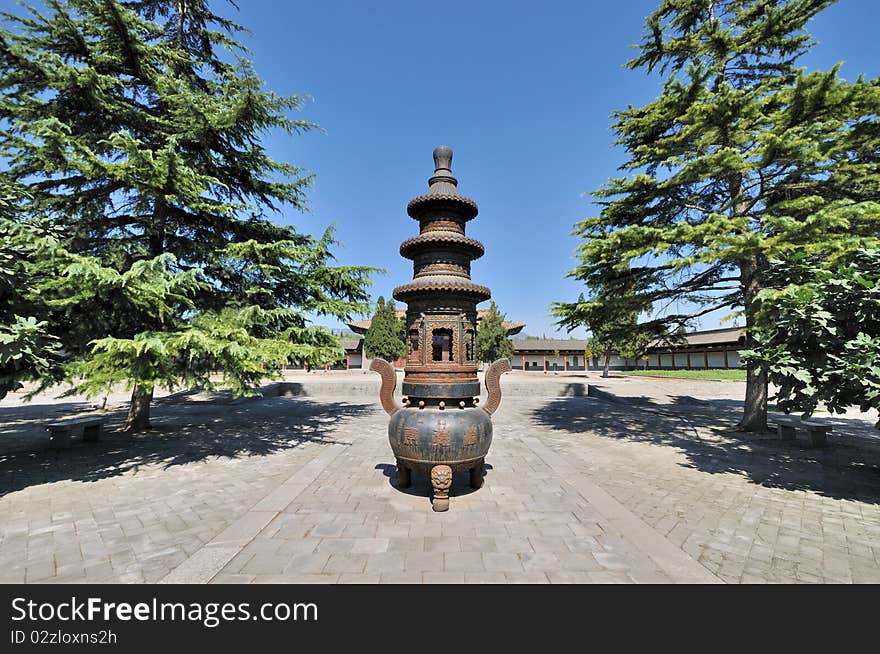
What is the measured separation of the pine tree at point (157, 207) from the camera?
262 inches

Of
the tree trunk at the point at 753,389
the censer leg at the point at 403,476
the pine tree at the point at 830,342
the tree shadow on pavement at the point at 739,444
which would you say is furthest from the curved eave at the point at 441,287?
the tree trunk at the point at 753,389

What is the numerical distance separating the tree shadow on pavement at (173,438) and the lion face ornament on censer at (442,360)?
4987 mm

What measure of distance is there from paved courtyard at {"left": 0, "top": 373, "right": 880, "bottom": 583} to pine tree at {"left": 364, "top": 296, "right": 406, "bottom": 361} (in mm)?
27513

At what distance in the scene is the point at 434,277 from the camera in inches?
242

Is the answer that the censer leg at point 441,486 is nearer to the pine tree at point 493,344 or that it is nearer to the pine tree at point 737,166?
the pine tree at point 737,166

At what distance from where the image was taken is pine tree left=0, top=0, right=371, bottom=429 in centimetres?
664

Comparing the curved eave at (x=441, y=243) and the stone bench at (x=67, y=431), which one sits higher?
the curved eave at (x=441, y=243)

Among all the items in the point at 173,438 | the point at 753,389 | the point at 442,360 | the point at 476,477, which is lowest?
the point at 173,438

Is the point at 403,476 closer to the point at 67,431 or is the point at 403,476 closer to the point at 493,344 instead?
the point at 67,431

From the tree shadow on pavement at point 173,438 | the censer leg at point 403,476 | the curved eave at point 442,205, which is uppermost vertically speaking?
the curved eave at point 442,205

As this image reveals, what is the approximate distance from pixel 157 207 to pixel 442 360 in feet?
27.7

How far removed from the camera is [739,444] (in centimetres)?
933

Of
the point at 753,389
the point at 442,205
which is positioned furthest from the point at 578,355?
the point at 442,205

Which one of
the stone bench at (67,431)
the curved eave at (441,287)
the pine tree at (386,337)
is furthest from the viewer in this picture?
the pine tree at (386,337)
